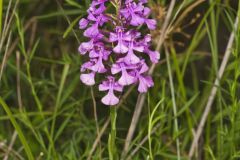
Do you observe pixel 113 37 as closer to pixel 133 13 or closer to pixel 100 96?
pixel 133 13

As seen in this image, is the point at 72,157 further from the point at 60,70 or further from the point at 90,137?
the point at 60,70

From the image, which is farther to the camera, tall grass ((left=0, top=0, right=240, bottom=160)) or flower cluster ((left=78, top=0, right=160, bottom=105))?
tall grass ((left=0, top=0, right=240, bottom=160))

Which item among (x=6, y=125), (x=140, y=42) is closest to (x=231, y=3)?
(x=6, y=125)

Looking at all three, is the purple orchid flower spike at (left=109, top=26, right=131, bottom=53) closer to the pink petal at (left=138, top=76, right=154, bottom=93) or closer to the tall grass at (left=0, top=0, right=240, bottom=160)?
the pink petal at (left=138, top=76, right=154, bottom=93)

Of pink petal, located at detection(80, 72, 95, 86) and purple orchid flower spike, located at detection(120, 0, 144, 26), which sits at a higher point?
purple orchid flower spike, located at detection(120, 0, 144, 26)

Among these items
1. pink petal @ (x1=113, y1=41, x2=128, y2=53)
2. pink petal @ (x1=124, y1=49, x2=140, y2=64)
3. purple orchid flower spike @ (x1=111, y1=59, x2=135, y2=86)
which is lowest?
purple orchid flower spike @ (x1=111, y1=59, x2=135, y2=86)

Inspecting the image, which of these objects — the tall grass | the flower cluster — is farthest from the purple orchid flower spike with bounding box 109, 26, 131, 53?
the tall grass

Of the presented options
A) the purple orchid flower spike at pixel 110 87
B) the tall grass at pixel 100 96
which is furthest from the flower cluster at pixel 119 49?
the tall grass at pixel 100 96
